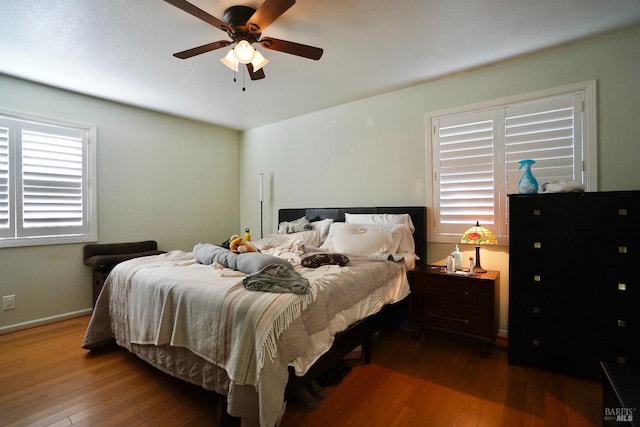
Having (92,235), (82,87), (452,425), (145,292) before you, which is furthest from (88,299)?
(452,425)

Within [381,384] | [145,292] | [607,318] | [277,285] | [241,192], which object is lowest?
[381,384]

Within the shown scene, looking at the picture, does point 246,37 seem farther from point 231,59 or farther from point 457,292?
point 457,292

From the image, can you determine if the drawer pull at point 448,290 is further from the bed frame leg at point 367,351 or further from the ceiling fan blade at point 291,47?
the ceiling fan blade at point 291,47

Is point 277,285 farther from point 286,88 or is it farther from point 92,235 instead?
point 92,235

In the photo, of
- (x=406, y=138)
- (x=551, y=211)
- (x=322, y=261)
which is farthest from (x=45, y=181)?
(x=551, y=211)

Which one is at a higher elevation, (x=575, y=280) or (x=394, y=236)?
(x=394, y=236)

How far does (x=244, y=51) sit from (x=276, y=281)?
5.02ft

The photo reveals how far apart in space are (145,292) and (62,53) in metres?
2.17

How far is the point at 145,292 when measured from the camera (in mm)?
1979

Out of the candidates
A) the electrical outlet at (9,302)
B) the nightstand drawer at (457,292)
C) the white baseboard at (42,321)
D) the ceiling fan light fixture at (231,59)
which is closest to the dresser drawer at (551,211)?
the nightstand drawer at (457,292)

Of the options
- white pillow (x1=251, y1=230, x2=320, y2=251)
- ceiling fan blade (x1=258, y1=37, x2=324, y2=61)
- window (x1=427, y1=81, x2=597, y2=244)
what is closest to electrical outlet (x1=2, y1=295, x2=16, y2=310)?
white pillow (x1=251, y1=230, x2=320, y2=251)

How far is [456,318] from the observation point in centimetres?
246

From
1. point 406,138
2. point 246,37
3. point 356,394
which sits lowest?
point 356,394

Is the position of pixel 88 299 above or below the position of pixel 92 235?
below
